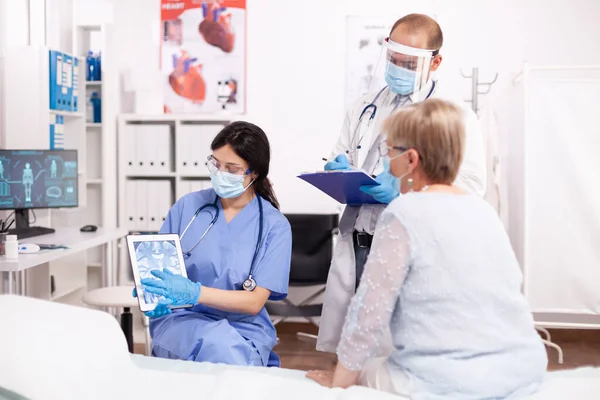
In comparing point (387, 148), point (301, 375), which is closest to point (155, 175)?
point (301, 375)

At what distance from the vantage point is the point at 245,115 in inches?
157

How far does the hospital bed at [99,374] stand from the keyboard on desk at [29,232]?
5.23 feet

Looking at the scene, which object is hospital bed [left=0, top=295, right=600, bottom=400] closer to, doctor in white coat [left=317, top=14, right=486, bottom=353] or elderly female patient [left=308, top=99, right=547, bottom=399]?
elderly female patient [left=308, top=99, right=547, bottom=399]

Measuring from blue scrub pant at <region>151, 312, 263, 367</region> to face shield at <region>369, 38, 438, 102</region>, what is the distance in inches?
32.8

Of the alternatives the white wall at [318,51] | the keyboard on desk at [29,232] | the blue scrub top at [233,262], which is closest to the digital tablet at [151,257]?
the blue scrub top at [233,262]

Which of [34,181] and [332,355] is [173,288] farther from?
[332,355]

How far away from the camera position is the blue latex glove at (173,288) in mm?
1589

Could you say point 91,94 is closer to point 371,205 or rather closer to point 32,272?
point 32,272

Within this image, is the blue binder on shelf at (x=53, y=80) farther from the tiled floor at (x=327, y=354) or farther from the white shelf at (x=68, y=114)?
the tiled floor at (x=327, y=354)

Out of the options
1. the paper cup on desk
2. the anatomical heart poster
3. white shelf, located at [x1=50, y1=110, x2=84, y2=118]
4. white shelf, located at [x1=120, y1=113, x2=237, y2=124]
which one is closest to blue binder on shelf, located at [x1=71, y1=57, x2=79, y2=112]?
white shelf, located at [x1=50, y1=110, x2=84, y2=118]

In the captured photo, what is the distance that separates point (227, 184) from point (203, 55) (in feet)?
7.69

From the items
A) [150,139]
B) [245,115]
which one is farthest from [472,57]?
[150,139]

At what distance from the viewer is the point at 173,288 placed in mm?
1603

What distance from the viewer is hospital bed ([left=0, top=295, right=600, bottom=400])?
1.18m
